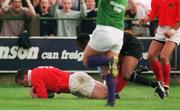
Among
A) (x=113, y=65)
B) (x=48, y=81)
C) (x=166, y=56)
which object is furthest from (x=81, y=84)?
(x=113, y=65)

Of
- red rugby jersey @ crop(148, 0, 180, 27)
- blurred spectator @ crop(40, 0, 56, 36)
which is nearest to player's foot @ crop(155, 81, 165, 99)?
red rugby jersey @ crop(148, 0, 180, 27)

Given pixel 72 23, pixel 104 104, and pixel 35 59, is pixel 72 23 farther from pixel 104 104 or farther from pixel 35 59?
pixel 104 104

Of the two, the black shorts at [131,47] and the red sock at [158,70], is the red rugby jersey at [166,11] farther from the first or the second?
the black shorts at [131,47]

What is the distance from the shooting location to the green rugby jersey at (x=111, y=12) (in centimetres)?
1265

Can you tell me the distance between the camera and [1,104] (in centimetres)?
1316

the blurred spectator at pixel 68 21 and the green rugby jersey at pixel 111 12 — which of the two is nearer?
the green rugby jersey at pixel 111 12

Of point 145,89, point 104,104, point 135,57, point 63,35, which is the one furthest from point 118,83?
point 63,35

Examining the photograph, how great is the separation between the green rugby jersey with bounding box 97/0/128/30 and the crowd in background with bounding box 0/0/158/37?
6.78 metres

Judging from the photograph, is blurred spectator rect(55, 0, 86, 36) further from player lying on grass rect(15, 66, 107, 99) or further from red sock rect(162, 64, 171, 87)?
player lying on grass rect(15, 66, 107, 99)

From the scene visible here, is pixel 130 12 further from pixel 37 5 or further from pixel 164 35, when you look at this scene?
pixel 164 35

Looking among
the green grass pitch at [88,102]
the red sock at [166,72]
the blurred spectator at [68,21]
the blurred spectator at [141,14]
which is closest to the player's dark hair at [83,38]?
the green grass pitch at [88,102]

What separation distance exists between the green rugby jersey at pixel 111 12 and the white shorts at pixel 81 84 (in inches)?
83.4

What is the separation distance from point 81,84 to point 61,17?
5273 mm

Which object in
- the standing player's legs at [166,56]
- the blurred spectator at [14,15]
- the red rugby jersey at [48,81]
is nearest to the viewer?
the red rugby jersey at [48,81]
